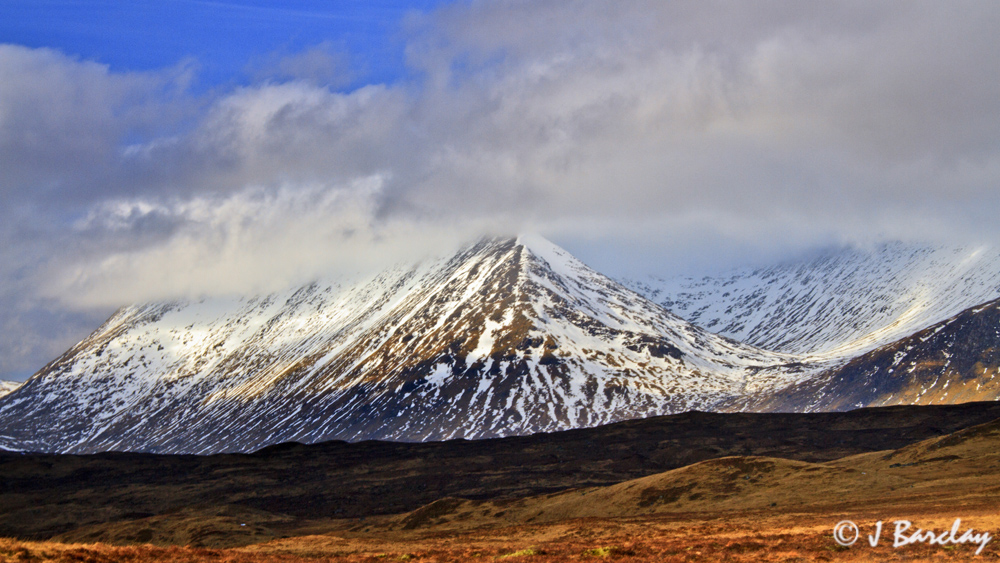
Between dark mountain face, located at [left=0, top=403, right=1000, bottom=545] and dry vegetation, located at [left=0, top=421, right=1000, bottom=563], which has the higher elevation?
dark mountain face, located at [left=0, top=403, right=1000, bottom=545]

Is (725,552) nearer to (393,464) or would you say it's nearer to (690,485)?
(690,485)

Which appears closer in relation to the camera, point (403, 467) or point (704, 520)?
point (704, 520)

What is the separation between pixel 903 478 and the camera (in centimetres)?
8038

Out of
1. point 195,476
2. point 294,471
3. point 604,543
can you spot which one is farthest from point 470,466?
point 604,543

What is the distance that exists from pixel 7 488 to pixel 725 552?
15393cm

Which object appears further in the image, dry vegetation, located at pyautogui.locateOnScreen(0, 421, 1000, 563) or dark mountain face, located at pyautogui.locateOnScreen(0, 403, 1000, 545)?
dark mountain face, located at pyautogui.locateOnScreen(0, 403, 1000, 545)

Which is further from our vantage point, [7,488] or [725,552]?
[7,488]

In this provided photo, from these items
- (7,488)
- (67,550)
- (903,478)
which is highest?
(7,488)

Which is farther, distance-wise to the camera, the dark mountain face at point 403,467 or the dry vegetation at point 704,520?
the dark mountain face at point 403,467

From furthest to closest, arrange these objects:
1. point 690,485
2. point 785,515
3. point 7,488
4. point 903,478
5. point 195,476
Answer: point 195,476 → point 7,488 → point 690,485 → point 903,478 → point 785,515

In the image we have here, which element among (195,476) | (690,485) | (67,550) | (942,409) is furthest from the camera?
(942,409)

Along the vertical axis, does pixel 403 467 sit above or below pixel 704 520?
above

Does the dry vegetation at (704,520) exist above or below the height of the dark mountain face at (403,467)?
below

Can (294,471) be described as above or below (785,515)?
above
